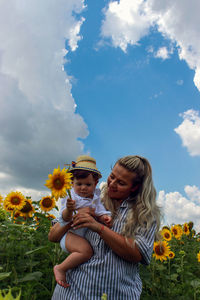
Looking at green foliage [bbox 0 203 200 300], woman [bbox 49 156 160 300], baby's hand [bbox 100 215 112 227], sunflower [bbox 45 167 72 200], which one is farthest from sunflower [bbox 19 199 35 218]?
sunflower [bbox 45 167 72 200]

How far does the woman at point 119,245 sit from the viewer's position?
2121 millimetres

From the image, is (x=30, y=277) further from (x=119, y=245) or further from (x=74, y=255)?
(x=119, y=245)

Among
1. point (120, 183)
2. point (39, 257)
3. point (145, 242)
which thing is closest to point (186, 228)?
point (39, 257)

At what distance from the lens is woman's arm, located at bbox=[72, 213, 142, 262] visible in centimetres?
211

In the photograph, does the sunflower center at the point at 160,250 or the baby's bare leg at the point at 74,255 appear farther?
the sunflower center at the point at 160,250

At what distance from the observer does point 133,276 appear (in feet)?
7.60

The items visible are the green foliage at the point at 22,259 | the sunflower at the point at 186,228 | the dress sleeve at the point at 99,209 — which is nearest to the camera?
the dress sleeve at the point at 99,209

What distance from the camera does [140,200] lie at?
8.38 ft

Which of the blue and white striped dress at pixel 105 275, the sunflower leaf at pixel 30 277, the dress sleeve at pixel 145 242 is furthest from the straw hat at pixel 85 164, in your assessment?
the sunflower leaf at pixel 30 277

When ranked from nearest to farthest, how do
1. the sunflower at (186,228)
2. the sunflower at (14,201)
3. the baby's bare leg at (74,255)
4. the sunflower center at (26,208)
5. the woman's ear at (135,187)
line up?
the baby's bare leg at (74,255), the woman's ear at (135,187), the sunflower at (14,201), the sunflower center at (26,208), the sunflower at (186,228)

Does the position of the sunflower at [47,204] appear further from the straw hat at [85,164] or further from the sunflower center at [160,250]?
the straw hat at [85,164]

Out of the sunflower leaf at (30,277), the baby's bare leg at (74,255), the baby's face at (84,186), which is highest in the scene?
the baby's face at (84,186)

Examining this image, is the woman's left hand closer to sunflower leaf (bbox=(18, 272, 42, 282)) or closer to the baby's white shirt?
the baby's white shirt

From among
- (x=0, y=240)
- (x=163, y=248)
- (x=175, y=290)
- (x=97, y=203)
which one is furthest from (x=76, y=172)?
(x=163, y=248)
